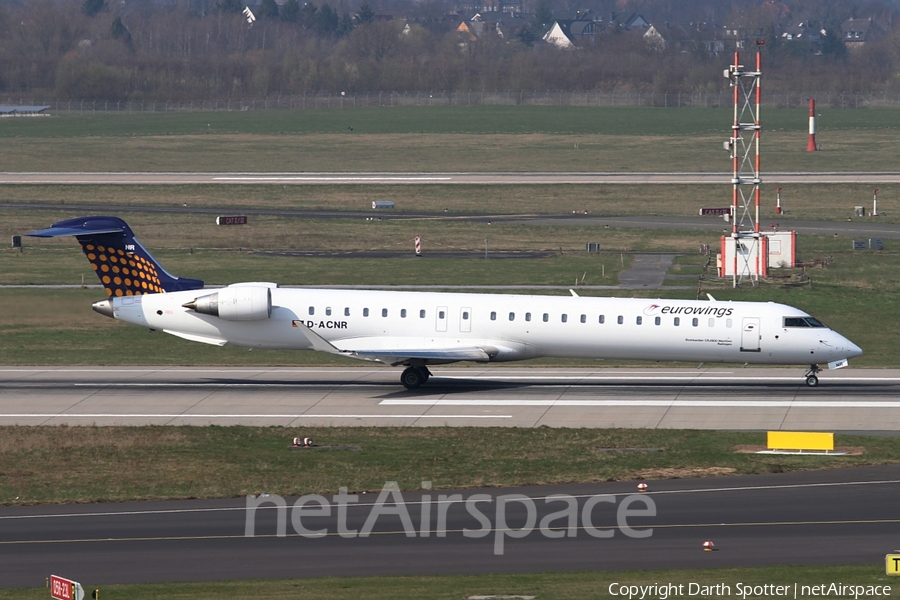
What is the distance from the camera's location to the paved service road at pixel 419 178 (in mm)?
106000

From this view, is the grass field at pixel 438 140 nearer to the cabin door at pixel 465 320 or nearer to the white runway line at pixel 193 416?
the cabin door at pixel 465 320

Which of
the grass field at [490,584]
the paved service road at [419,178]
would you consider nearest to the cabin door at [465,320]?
the grass field at [490,584]

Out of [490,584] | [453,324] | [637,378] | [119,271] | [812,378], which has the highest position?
[119,271]

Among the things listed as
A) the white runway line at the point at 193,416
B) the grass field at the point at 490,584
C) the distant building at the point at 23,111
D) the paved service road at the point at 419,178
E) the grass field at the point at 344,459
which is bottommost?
the white runway line at the point at 193,416

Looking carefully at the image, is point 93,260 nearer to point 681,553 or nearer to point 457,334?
point 457,334

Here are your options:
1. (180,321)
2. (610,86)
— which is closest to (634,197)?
(180,321)

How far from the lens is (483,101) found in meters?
182

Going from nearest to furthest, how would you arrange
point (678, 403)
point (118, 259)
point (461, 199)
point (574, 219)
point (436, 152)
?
1. point (678, 403)
2. point (118, 259)
3. point (574, 219)
4. point (461, 199)
5. point (436, 152)

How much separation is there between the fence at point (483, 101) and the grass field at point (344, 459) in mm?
142581

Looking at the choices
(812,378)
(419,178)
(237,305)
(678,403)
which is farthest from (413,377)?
(419,178)

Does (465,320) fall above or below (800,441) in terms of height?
above

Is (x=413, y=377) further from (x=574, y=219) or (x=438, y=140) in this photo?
(x=438, y=140)

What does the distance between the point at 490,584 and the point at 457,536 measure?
10.2ft

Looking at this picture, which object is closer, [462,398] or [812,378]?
[462,398]
